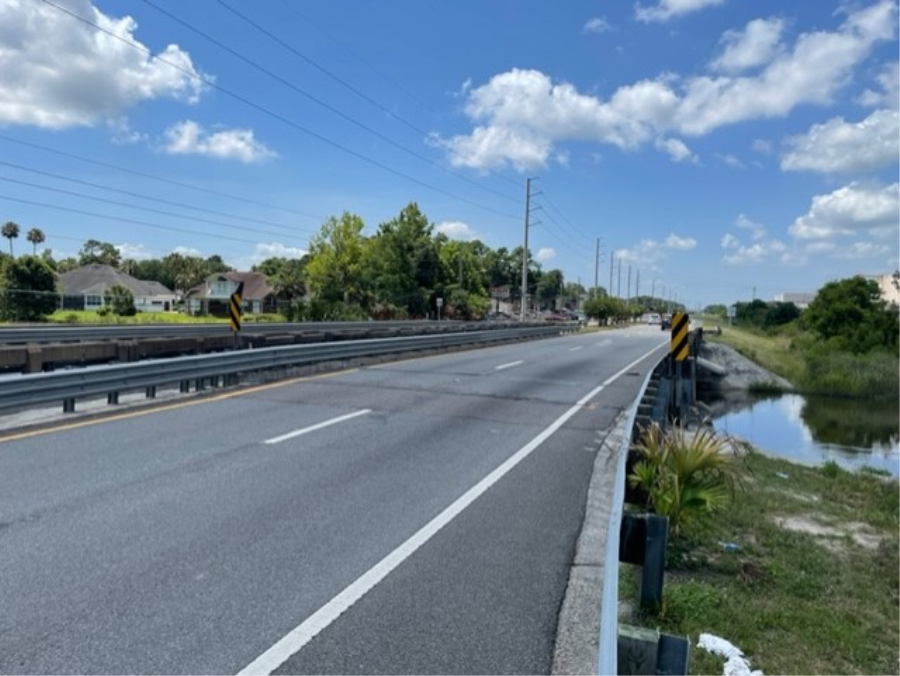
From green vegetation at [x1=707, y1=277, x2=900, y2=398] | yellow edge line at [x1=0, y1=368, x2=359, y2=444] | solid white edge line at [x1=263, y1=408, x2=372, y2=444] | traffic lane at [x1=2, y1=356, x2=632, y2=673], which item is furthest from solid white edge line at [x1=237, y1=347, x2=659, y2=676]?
green vegetation at [x1=707, y1=277, x2=900, y2=398]

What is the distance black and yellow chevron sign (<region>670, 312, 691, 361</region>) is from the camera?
1378 cm

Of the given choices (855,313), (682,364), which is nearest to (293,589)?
(682,364)

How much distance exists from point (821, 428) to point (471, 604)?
3212 cm

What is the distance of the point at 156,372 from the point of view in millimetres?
11570

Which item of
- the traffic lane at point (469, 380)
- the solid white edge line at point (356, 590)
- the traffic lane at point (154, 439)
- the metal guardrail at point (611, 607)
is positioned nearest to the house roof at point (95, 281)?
A: the traffic lane at point (469, 380)

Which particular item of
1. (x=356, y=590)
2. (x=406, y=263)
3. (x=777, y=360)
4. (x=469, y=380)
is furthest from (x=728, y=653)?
(x=406, y=263)

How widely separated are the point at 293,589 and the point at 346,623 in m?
0.60

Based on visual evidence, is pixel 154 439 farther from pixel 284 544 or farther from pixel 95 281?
pixel 95 281

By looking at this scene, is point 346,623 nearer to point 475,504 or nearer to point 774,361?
point 475,504

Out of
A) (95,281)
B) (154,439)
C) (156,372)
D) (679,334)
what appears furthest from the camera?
(95,281)

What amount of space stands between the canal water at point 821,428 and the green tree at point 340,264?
4581 cm

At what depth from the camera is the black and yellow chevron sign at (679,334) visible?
45.2 ft

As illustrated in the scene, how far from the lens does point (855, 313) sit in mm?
67375

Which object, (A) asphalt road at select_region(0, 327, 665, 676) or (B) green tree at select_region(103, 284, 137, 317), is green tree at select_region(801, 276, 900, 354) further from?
(A) asphalt road at select_region(0, 327, 665, 676)
